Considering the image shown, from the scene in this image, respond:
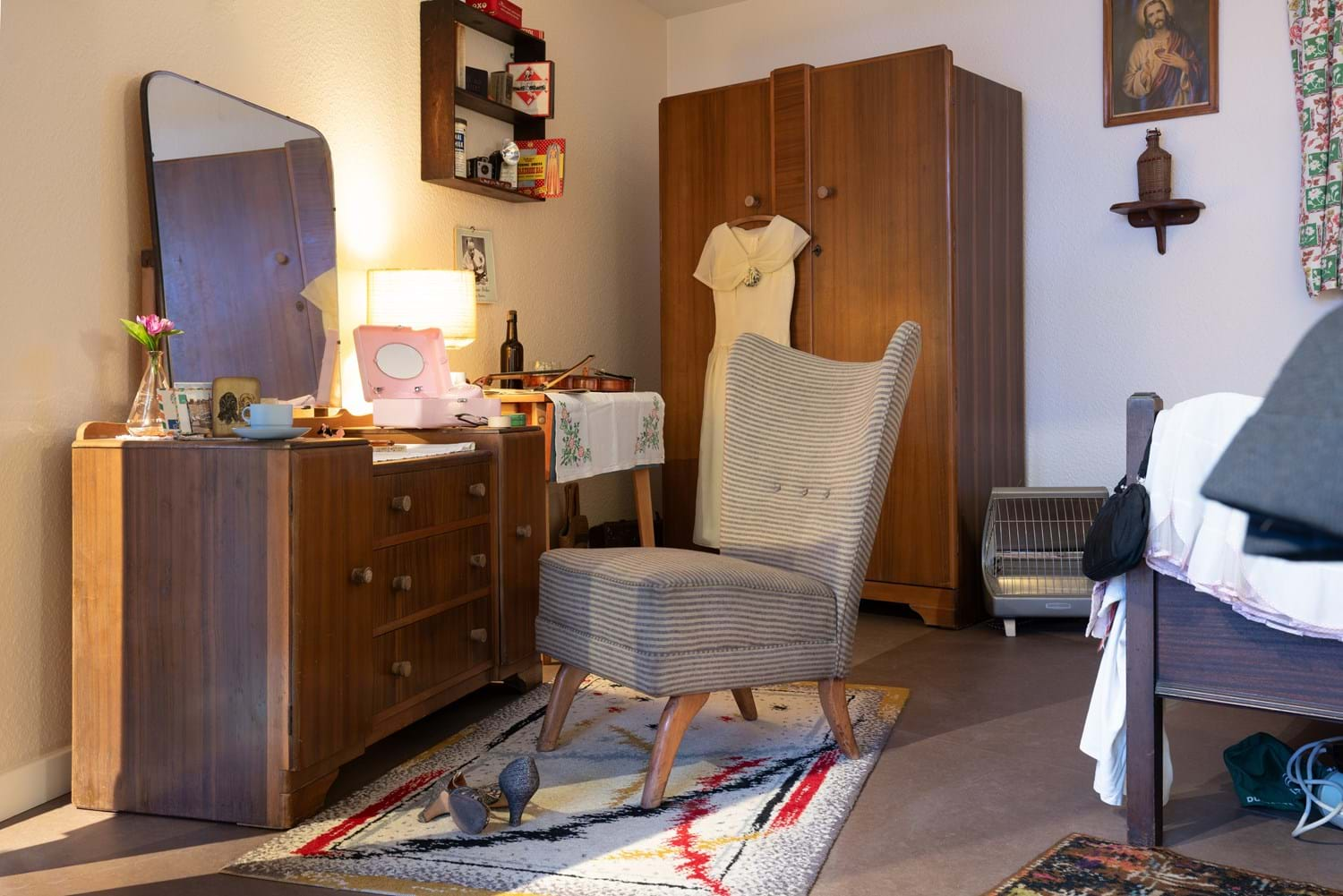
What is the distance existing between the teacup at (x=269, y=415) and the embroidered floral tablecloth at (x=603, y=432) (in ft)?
3.73

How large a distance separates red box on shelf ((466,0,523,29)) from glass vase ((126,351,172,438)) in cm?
184

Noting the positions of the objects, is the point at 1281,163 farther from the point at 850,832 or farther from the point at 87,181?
the point at 87,181

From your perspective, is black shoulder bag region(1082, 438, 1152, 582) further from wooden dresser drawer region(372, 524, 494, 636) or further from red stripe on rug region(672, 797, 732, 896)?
wooden dresser drawer region(372, 524, 494, 636)

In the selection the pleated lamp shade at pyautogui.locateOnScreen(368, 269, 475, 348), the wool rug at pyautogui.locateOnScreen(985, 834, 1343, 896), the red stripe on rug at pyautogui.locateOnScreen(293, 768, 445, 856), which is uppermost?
the pleated lamp shade at pyautogui.locateOnScreen(368, 269, 475, 348)

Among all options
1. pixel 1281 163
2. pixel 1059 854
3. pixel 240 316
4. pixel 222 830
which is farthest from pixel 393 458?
pixel 1281 163

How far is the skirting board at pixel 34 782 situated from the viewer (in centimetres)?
211

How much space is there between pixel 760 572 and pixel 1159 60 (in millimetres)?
2914

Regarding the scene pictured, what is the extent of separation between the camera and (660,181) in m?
4.42

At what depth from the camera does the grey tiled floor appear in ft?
5.83

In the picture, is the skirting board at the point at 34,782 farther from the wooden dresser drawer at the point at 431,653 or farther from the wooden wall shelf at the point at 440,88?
the wooden wall shelf at the point at 440,88

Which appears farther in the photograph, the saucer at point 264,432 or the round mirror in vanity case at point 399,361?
the round mirror in vanity case at point 399,361

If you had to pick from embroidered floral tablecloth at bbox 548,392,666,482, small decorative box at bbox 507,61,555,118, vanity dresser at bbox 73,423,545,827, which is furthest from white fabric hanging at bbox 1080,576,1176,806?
small decorative box at bbox 507,61,555,118

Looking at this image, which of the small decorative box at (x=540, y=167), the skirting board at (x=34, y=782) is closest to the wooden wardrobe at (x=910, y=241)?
the small decorative box at (x=540, y=167)

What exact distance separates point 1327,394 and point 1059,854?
158cm
